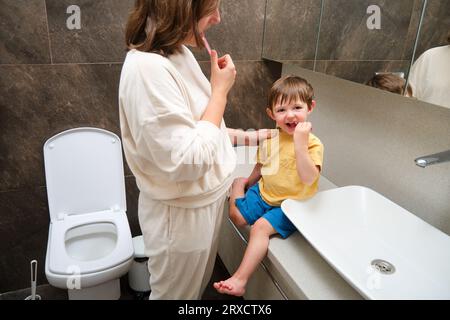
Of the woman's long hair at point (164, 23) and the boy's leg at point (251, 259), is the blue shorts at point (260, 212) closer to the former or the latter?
the boy's leg at point (251, 259)

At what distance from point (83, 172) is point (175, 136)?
102 cm

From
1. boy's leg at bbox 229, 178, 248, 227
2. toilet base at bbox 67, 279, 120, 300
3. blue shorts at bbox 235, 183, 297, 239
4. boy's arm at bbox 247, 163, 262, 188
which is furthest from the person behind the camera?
toilet base at bbox 67, 279, 120, 300

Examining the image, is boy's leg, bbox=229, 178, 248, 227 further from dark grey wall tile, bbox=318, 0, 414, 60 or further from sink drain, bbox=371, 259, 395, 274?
dark grey wall tile, bbox=318, 0, 414, 60

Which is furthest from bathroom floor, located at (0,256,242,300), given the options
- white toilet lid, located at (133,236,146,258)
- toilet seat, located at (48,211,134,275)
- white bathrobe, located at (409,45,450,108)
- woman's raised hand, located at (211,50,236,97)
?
white bathrobe, located at (409,45,450,108)

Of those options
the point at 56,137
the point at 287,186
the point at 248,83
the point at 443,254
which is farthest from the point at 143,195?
the point at 248,83

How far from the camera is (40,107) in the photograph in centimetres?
158

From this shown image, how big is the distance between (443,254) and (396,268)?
0.14m

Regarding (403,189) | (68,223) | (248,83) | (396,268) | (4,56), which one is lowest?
(68,223)

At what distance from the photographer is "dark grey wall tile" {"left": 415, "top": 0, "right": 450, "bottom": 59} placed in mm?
1034

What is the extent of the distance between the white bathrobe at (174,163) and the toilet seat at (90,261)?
1.24 feet

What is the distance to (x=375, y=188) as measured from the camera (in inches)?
56.1

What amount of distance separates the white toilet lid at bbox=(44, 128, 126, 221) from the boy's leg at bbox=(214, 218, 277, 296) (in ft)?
2.84

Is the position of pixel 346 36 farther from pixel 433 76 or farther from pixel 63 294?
pixel 63 294

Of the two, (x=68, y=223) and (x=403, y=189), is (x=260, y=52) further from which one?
(x=68, y=223)
